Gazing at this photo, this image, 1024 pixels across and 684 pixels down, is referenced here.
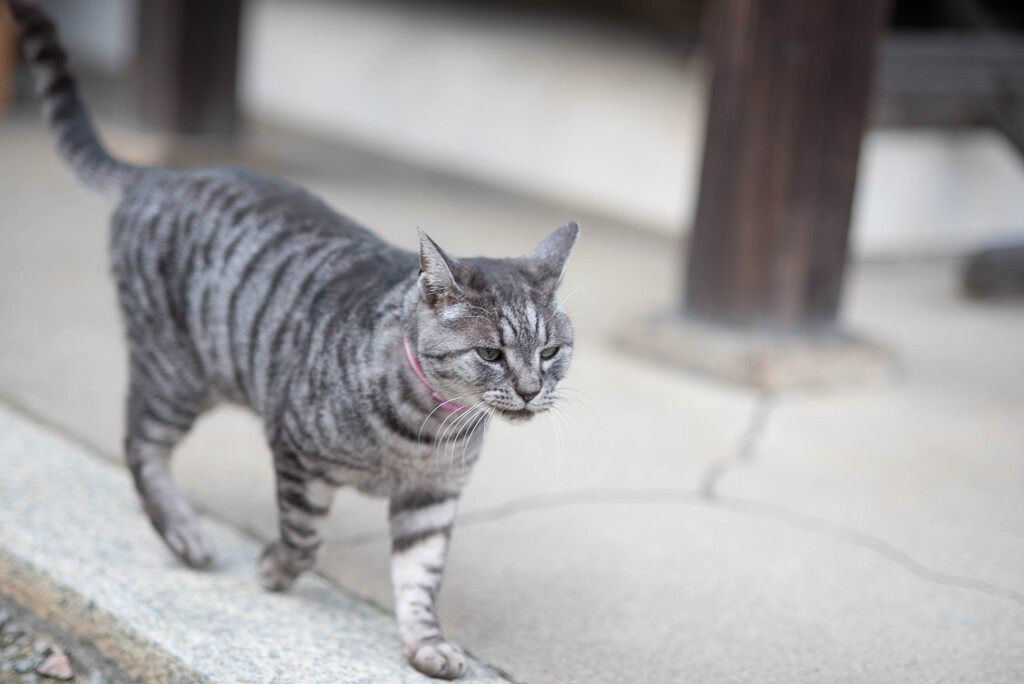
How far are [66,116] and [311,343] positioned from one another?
3.88 feet

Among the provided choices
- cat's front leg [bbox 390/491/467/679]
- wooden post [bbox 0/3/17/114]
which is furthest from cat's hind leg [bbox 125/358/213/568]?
wooden post [bbox 0/3/17/114]

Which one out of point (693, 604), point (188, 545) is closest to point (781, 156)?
point (693, 604)

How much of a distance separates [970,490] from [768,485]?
0.74 meters

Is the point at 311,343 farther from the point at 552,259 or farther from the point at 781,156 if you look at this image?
the point at 781,156

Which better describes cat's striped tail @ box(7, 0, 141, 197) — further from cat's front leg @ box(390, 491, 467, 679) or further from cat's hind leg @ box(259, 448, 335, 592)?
cat's front leg @ box(390, 491, 467, 679)

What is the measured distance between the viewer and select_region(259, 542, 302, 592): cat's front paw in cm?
260

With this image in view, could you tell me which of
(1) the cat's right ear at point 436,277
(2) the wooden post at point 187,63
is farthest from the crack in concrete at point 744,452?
(2) the wooden post at point 187,63

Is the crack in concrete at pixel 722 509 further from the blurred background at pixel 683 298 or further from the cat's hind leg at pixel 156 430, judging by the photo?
the cat's hind leg at pixel 156 430

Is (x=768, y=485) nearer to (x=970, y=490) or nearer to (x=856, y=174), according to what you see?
(x=970, y=490)

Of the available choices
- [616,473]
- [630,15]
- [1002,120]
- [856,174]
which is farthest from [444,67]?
[616,473]

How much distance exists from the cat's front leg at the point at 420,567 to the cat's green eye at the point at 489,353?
44cm

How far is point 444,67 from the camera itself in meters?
8.88

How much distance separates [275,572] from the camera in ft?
8.59

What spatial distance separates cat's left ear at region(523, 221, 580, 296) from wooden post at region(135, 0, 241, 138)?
5646 millimetres
